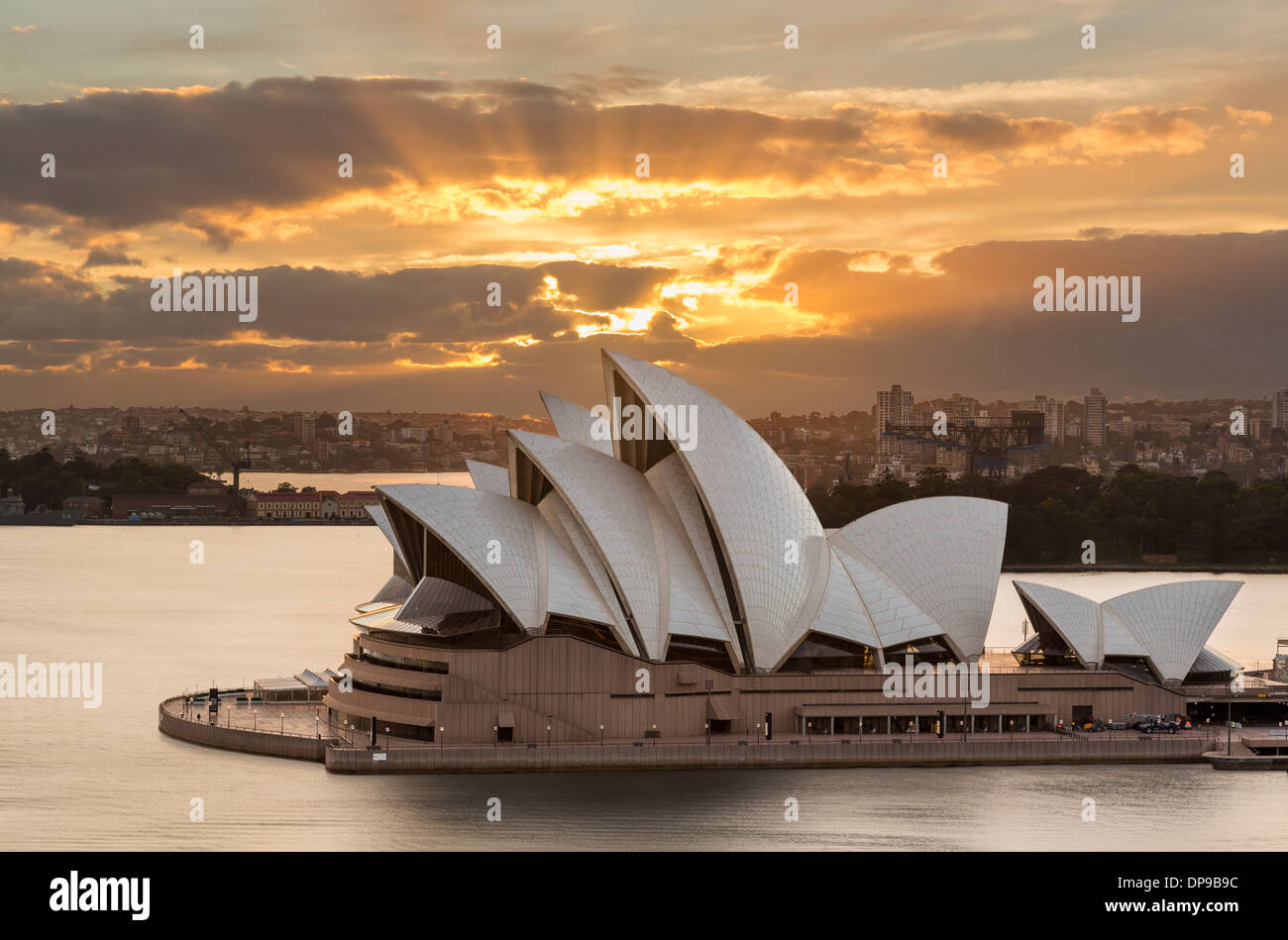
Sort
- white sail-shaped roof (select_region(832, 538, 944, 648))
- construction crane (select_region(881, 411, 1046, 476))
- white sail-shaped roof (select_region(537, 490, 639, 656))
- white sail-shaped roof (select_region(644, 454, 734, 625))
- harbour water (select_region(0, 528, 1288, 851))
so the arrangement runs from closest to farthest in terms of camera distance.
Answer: harbour water (select_region(0, 528, 1288, 851)), white sail-shaped roof (select_region(537, 490, 639, 656)), white sail-shaped roof (select_region(644, 454, 734, 625)), white sail-shaped roof (select_region(832, 538, 944, 648)), construction crane (select_region(881, 411, 1046, 476))

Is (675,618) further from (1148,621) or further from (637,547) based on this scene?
(1148,621)

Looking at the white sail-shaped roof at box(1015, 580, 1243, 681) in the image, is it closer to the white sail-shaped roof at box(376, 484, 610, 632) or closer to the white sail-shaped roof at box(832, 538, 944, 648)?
the white sail-shaped roof at box(832, 538, 944, 648)

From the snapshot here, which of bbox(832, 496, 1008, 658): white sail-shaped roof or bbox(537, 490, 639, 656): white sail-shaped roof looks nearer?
bbox(537, 490, 639, 656): white sail-shaped roof

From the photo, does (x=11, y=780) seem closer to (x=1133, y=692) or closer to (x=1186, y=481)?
(x=1133, y=692)

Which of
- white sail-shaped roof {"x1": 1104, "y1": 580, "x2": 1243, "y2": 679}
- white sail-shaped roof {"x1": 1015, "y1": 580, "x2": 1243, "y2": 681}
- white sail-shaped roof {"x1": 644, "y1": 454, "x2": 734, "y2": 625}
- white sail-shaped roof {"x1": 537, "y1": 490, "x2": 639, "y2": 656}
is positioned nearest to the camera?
white sail-shaped roof {"x1": 537, "y1": 490, "x2": 639, "y2": 656}

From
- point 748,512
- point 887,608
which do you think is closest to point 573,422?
point 748,512

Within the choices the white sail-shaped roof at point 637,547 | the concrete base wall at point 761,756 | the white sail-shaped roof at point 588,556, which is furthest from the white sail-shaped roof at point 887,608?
the white sail-shaped roof at point 588,556

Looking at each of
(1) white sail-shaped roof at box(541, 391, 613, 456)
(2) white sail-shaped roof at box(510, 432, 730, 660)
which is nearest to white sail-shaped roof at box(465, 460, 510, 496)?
(1) white sail-shaped roof at box(541, 391, 613, 456)

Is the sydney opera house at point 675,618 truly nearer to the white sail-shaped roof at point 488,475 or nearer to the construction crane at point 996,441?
the white sail-shaped roof at point 488,475
